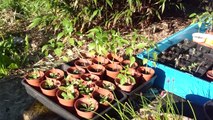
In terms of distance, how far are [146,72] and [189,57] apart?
520mm

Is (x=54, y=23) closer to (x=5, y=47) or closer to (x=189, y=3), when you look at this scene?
(x=5, y=47)

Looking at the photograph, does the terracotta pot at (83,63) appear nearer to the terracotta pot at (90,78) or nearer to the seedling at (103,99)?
the terracotta pot at (90,78)

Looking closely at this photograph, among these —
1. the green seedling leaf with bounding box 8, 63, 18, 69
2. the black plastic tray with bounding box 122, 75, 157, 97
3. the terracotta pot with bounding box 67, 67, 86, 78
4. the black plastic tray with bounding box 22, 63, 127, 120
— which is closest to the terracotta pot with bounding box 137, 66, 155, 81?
the black plastic tray with bounding box 122, 75, 157, 97

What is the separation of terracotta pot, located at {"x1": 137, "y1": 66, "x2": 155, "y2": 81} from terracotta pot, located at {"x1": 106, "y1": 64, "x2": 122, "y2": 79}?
190mm

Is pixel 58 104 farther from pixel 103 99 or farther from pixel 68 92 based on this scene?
pixel 103 99

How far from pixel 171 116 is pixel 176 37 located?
5.02 ft

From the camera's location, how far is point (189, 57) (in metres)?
2.92

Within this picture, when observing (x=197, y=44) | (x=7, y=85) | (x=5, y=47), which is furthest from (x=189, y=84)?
(x=5, y=47)

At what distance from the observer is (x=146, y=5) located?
3.60 meters

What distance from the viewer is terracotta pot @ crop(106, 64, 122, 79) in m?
2.62

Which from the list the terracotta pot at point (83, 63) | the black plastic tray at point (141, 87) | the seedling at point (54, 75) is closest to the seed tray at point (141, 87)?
the black plastic tray at point (141, 87)

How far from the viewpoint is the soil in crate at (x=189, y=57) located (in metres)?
2.73

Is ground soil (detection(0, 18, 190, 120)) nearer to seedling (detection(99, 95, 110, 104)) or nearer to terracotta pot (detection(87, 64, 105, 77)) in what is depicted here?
seedling (detection(99, 95, 110, 104))

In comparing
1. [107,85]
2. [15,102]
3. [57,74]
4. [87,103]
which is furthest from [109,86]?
[15,102]
